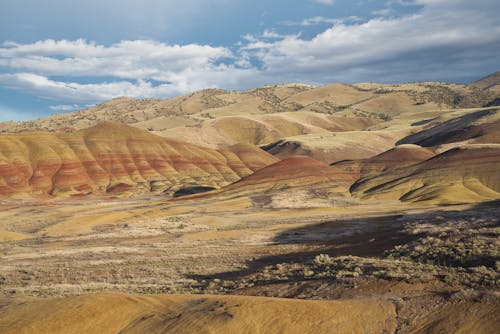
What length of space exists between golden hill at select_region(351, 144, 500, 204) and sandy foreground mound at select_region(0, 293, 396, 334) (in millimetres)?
56479

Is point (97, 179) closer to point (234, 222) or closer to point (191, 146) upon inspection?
point (191, 146)

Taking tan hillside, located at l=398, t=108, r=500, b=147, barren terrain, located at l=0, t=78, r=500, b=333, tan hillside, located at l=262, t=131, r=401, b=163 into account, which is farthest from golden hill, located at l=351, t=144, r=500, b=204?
tan hillside, located at l=262, t=131, r=401, b=163

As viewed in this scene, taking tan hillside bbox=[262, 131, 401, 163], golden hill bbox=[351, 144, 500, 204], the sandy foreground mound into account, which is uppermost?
the sandy foreground mound

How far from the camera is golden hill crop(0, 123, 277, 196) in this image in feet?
378

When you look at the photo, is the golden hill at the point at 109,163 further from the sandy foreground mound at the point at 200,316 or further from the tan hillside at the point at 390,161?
the sandy foreground mound at the point at 200,316

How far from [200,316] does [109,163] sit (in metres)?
118

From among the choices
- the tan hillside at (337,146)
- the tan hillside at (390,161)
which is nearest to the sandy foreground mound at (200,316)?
the tan hillside at (390,161)

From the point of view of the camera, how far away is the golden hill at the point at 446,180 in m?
71.4

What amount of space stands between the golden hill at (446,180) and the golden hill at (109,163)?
1908 inches

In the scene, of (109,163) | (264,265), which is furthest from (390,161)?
(264,265)

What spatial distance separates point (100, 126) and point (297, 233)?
364 ft

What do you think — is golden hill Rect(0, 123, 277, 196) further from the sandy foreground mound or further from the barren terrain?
the sandy foreground mound

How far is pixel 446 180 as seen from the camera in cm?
7856

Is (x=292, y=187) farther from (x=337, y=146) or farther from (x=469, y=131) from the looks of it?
(x=337, y=146)
